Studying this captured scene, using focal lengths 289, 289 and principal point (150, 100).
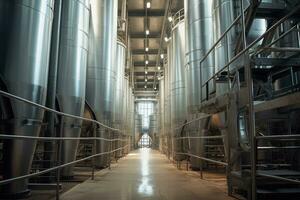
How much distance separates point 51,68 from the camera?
5.07 metres

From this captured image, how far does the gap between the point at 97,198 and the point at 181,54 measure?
822 cm

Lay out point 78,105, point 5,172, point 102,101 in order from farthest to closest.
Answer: point 102,101 < point 78,105 < point 5,172

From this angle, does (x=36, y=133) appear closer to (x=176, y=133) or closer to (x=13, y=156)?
(x=13, y=156)

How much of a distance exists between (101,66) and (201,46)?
284 cm

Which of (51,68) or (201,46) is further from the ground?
(201,46)

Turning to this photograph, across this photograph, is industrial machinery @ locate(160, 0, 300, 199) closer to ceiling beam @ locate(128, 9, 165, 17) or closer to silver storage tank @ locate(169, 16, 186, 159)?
silver storage tank @ locate(169, 16, 186, 159)

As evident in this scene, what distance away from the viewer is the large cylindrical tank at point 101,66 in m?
7.75

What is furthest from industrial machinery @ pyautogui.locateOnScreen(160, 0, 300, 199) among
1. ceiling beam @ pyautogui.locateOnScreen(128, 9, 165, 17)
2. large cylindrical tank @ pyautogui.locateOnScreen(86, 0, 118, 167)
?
ceiling beam @ pyautogui.locateOnScreen(128, 9, 165, 17)

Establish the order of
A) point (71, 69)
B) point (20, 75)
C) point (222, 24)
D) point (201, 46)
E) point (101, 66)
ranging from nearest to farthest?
point (20, 75) < point (222, 24) < point (71, 69) < point (201, 46) < point (101, 66)

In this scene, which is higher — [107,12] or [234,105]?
[107,12]

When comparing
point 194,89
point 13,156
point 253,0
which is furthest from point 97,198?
point 194,89

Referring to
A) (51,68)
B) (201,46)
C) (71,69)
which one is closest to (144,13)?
(201,46)

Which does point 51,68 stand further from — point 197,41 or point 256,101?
point 197,41

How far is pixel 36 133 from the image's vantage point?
12.0 feet
